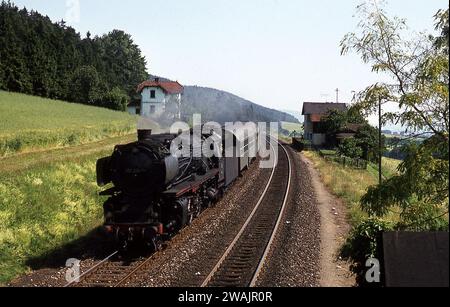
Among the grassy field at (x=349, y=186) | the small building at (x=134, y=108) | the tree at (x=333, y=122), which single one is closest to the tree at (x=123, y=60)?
the small building at (x=134, y=108)

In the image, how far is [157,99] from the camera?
83.1m

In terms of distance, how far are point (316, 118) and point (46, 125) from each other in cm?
3778

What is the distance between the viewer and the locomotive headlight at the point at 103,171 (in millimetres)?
14141

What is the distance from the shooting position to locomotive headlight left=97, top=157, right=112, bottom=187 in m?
14.1

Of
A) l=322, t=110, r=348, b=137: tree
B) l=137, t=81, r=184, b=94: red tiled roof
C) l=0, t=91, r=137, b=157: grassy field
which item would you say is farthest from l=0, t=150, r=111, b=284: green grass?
l=137, t=81, r=184, b=94: red tiled roof

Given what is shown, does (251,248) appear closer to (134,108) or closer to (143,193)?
(143,193)

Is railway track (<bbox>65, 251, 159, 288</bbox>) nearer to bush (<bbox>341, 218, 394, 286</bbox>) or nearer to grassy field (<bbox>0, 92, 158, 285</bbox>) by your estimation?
grassy field (<bbox>0, 92, 158, 285</bbox>)

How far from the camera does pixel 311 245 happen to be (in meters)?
14.9

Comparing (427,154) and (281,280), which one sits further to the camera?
(281,280)

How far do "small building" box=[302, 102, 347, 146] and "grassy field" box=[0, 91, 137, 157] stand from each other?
2497cm

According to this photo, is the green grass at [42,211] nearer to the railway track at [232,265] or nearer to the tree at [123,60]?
the railway track at [232,265]
